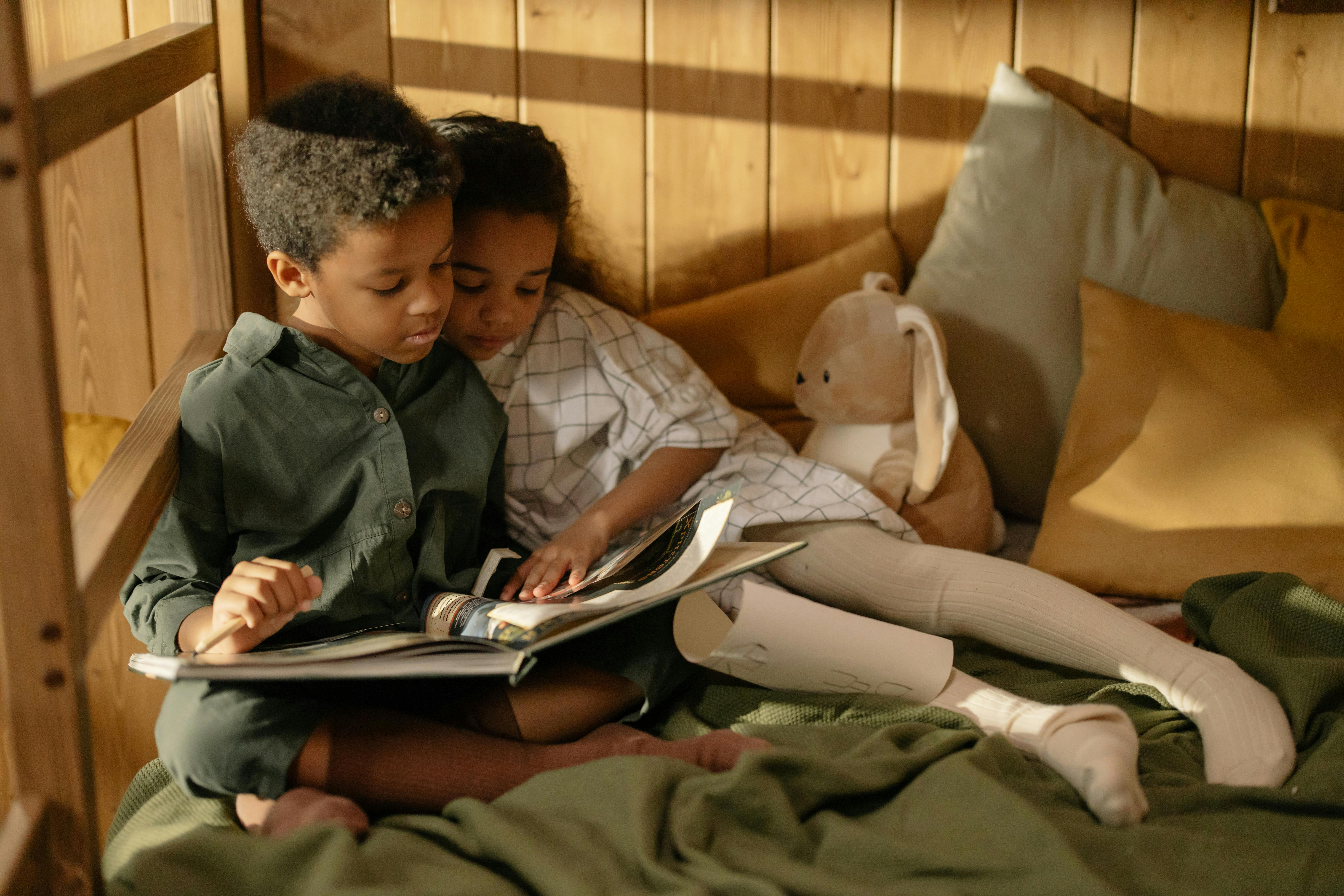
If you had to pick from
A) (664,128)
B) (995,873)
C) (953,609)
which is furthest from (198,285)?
(995,873)

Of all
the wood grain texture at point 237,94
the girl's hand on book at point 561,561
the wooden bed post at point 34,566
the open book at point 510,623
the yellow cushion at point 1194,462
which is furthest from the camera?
the wood grain texture at point 237,94

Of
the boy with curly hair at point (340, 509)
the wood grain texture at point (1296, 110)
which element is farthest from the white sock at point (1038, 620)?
the wood grain texture at point (1296, 110)

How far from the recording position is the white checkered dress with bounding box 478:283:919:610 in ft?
3.58

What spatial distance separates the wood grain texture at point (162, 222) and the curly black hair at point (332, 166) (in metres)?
0.43

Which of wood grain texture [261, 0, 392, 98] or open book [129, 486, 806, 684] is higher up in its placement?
wood grain texture [261, 0, 392, 98]

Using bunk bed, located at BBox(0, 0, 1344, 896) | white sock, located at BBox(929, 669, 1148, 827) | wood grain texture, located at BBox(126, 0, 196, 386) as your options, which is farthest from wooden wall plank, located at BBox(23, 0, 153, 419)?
white sock, located at BBox(929, 669, 1148, 827)

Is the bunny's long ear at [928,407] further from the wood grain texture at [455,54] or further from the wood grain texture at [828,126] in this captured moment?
the wood grain texture at [455,54]

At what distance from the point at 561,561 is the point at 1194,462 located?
0.68 meters

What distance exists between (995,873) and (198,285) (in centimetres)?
100

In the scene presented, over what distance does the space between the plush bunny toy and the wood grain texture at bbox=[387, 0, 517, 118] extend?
0.49 meters

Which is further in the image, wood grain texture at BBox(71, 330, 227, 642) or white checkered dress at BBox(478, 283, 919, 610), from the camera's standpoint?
white checkered dress at BBox(478, 283, 919, 610)

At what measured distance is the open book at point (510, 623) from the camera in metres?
0.68

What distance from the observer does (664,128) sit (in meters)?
1.33

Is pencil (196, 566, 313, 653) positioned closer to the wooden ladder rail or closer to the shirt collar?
the wooden ladder rail
